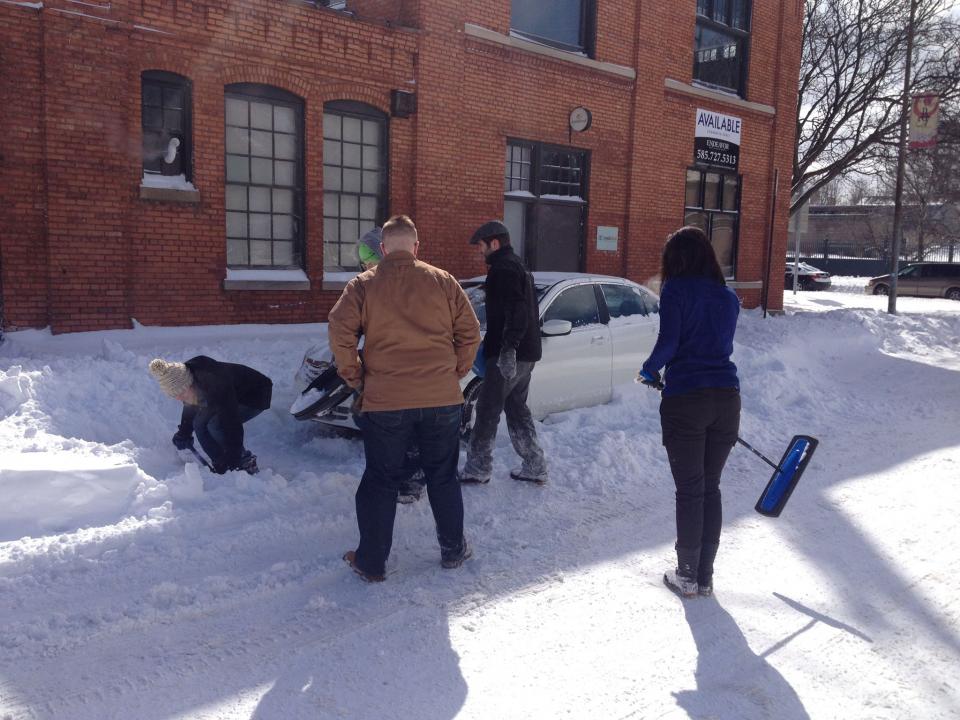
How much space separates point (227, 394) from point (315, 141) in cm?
577

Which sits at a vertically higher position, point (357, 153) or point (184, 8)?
point (184, 8)

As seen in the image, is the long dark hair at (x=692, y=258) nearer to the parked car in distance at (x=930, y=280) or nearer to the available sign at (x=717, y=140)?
the available sign at (x=717, y=140)

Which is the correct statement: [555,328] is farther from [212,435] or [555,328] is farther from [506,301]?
[212,435]

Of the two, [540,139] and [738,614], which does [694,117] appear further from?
[738,614]

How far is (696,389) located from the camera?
4391 millimetres

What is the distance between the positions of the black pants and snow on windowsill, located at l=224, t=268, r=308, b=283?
7305 mm

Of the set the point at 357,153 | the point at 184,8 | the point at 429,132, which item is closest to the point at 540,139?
the point at 429,132

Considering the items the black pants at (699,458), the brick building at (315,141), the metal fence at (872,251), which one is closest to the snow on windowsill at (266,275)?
the brick building at (315,141)

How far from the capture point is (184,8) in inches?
380

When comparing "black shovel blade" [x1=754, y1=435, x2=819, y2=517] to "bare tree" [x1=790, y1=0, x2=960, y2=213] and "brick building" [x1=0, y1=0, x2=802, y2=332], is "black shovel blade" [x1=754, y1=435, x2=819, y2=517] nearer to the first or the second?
"brick building" [x1=0, y1=0, x2=802, y2=332]

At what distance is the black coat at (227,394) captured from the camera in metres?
6.04

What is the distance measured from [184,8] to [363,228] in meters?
3.57

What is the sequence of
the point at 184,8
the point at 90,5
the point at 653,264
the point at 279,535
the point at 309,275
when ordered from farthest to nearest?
the point at 653,264 → the point at 309,275 → the point at 184,8 → the point at 90,5 → the point at 279,535

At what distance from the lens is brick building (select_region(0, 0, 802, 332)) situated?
29.7 feet
